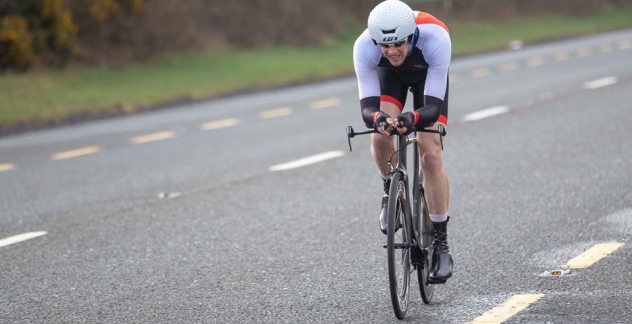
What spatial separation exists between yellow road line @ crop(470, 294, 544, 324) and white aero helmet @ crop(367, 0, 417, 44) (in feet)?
5.00

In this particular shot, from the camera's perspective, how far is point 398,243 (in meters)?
6.27

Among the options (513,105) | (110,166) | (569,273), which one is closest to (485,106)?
(513,105)

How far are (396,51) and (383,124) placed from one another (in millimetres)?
426

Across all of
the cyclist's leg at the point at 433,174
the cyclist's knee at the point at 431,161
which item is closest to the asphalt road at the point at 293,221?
the cyclist's leg at the point at 433,174

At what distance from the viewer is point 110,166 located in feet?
43.5

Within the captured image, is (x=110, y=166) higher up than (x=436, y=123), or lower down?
lower down

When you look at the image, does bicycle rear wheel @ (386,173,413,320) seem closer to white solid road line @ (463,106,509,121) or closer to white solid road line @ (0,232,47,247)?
white solid road line @ (0,232,47,247)

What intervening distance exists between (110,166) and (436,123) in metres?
7.17

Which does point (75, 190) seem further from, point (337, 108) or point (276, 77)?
point (276, 77)

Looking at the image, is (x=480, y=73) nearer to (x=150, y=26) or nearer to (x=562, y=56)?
(x=562, y=56)

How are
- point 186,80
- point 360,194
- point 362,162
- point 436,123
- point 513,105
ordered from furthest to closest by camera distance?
point 186,80, point 513,105, point 362,162, point 360,194, point 436,123

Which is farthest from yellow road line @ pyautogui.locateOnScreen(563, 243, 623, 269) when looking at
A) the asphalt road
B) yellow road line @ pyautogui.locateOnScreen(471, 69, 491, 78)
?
yellow road line @ pyautogui.locateOnScreen(471, 69, 491, 78)

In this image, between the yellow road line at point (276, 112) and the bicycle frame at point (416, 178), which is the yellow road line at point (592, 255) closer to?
the bicycle frame at point (416, 178)

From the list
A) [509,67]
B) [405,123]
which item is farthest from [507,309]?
[509,67]
